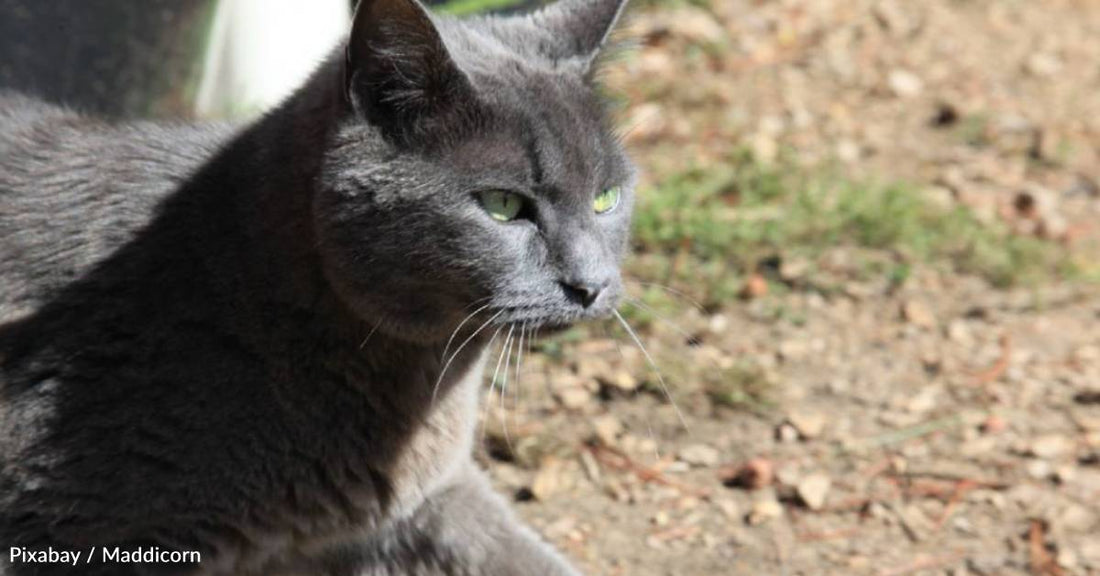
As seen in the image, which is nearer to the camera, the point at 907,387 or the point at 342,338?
the point at 342,338

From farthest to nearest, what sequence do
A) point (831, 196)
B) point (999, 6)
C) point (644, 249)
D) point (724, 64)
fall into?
point (999, 6), point (724, 64), point (831, 196), point (644, 249)

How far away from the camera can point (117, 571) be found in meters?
2.18

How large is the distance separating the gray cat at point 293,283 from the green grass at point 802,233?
1.42 metres

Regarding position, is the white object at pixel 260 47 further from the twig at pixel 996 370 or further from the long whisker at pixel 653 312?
the twig at pixel 996 370

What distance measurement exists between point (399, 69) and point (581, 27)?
0.45 metres

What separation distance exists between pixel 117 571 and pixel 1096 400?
2298 mm

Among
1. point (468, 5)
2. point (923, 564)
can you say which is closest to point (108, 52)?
point (468, 5)

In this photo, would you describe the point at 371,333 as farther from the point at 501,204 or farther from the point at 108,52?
the point at 108,52

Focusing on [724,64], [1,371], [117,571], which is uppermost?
[1,371]

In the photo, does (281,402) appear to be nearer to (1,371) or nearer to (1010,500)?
(1,371)

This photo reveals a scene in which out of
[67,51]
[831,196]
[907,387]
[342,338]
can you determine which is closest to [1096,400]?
[907,387]

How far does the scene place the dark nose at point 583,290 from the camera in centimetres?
213

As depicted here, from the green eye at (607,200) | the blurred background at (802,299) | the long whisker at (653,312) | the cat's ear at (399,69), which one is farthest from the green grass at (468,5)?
the cat's ear at (399,69)

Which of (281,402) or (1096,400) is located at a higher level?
(281,402)
